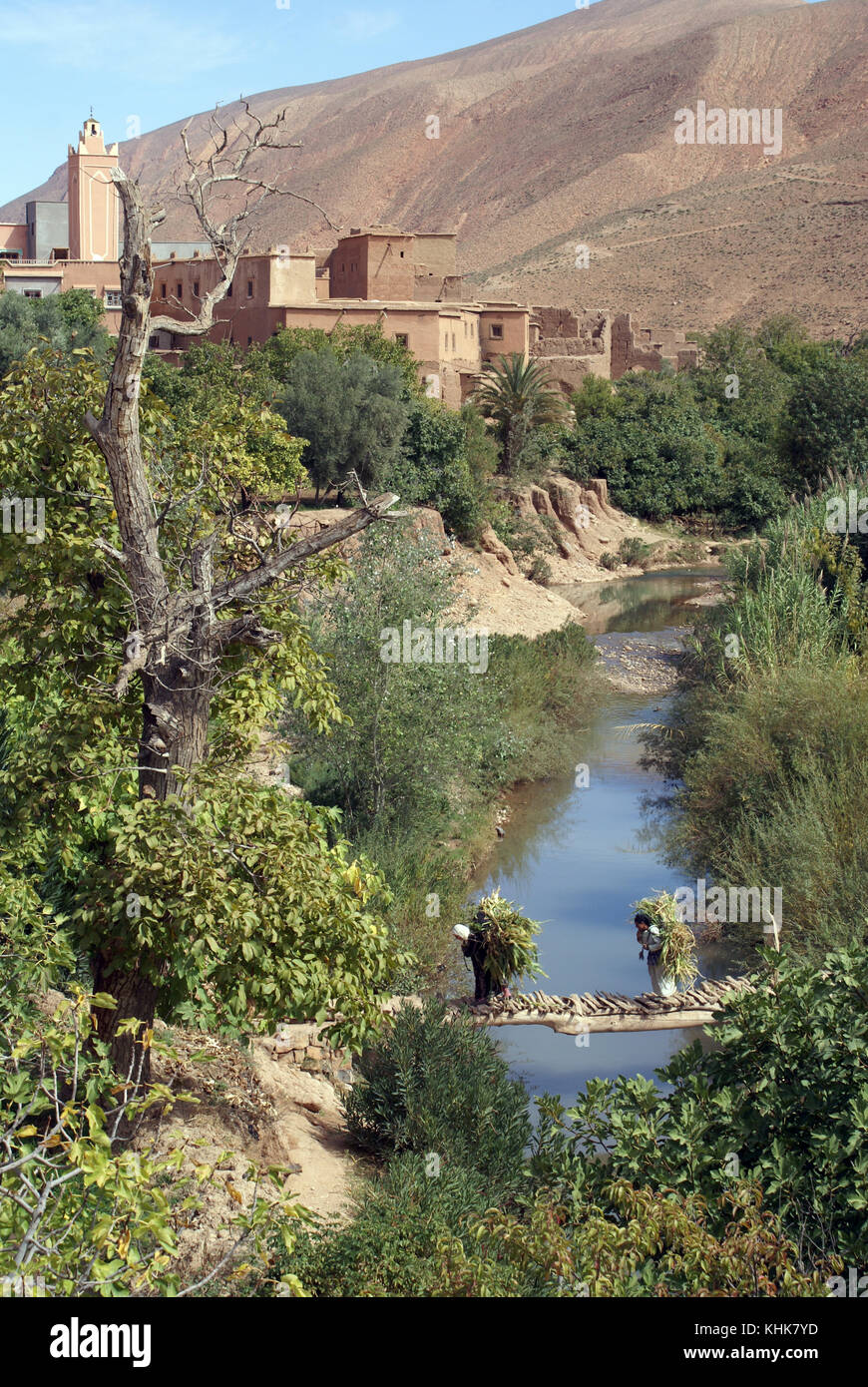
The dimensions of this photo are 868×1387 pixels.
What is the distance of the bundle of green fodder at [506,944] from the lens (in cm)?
962

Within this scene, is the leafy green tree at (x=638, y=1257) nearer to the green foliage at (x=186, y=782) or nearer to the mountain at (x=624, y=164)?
the green foliage at (x=186, y=782)

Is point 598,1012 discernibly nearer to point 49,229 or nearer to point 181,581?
point 181,581

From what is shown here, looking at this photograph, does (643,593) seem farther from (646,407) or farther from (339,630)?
(339,630)

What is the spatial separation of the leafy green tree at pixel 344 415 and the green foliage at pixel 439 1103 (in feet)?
65.6

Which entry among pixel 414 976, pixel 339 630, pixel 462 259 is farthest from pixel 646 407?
pixel 462 259

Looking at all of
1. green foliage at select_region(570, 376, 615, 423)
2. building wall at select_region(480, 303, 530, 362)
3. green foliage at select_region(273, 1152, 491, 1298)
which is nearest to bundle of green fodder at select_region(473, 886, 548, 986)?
green foliage at select_region(273, 1152, 491, 1298)

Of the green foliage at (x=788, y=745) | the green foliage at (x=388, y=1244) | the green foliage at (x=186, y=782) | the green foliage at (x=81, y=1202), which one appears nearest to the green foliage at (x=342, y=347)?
the green foliage at (x=788, y=745)

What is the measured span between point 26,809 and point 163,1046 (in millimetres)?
1967

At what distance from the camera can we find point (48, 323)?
3309cm

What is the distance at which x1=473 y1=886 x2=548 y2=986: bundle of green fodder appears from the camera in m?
9.62

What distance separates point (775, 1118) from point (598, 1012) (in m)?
3.67

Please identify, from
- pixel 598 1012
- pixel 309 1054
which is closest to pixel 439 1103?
pixel 309 1054

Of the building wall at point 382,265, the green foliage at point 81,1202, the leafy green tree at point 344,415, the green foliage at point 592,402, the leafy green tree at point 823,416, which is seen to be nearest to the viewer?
the green foliage at point 81,1202
